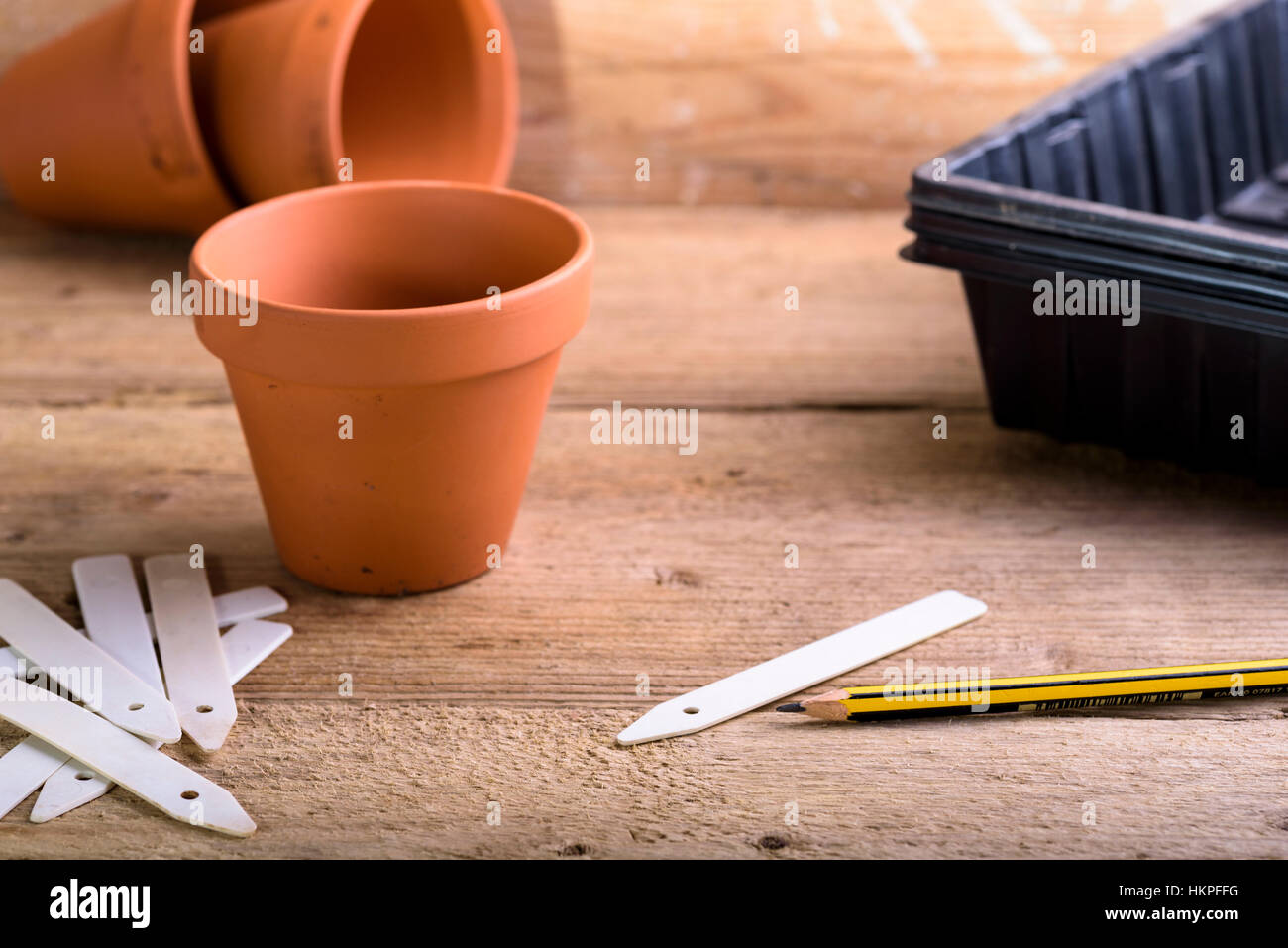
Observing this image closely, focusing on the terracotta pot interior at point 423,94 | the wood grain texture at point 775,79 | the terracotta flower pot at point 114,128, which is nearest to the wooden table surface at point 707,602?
the terracotta flower pot at point 114,128

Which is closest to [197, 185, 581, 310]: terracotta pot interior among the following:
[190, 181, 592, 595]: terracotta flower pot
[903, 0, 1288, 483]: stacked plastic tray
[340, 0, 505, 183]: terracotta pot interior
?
[190, 181, 592, 595]: terracotta flower pot

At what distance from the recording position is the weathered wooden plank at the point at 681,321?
0.95 m

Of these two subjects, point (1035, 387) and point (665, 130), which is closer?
point (1035, 387)

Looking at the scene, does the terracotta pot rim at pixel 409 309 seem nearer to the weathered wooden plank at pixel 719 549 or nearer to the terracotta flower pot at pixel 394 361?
the terracotta flower pot at pixel 394 361

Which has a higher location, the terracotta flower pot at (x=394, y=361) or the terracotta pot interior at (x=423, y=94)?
the terracotta pot interior at (x=423, y=94)

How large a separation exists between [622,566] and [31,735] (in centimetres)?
30

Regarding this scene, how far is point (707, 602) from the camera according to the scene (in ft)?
2.24

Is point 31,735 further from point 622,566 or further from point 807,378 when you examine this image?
point 807,378

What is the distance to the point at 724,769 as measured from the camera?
0.56m

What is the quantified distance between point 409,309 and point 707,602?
214mm

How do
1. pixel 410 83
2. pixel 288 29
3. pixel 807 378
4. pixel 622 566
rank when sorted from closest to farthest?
pixel 622 566
pixel 807 378
pixel 288 29
pixel 410 83
